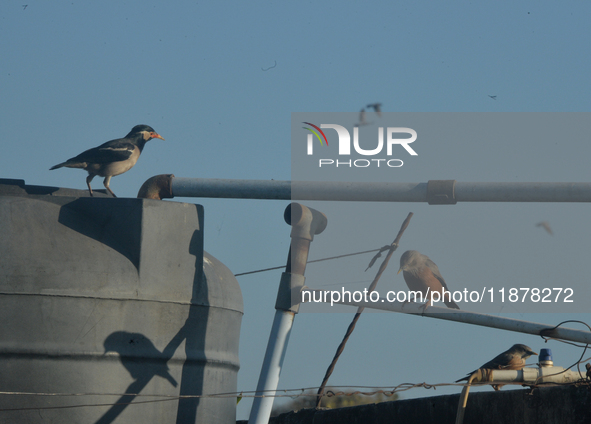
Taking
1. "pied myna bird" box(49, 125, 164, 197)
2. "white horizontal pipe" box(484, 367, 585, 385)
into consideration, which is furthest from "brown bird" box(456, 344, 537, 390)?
"pied myna bird" box(49, 125, 164, 197)

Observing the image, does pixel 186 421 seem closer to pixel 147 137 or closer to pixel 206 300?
pixel 206 300

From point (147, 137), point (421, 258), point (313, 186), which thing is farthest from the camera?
point (421, 258)

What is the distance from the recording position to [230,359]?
6.57m

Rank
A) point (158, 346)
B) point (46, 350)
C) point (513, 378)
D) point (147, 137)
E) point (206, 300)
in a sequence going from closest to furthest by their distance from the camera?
point (513, 378), point (46, 350), point (158, 346), point (206, 300), point (147, 137)

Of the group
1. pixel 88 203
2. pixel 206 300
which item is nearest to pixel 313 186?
pixel 206 300

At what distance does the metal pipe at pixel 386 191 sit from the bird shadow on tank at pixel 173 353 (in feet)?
3.16

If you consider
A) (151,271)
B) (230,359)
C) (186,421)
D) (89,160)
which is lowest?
(186,421)

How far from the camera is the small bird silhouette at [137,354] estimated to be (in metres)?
5.62

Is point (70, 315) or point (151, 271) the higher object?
point (151, 271)

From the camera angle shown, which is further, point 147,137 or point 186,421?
point 147,137

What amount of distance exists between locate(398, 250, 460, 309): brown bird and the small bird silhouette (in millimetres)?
3587

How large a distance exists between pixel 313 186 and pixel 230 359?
1.91 m

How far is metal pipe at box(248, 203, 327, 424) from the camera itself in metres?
5.70

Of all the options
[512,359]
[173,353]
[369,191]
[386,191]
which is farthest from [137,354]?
[512,359]
